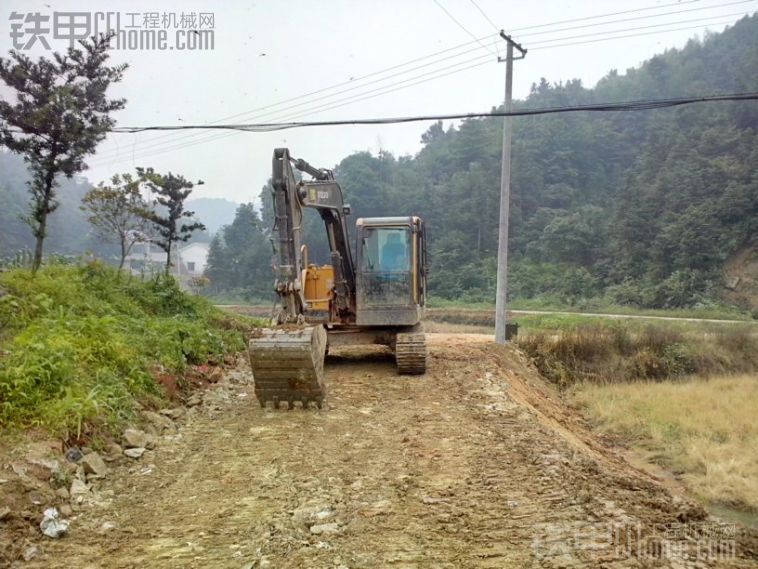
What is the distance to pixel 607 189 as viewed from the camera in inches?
1998

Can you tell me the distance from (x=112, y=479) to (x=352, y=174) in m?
53.2

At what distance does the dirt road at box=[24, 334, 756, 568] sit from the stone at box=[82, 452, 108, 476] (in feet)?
0.33

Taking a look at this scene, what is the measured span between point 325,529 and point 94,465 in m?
2.29

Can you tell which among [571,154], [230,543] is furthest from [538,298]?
[230,543]

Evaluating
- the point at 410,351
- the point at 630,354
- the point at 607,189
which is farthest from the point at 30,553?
the point at 607,189

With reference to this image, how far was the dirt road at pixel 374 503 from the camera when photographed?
3.75 m

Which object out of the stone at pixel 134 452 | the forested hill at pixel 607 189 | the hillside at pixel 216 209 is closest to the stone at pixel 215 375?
the stone at pixel 134 452

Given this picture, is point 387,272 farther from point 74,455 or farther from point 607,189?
point 607,189

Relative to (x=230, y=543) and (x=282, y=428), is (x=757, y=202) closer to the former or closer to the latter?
(x=282, y=428)

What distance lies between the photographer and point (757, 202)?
32781mm

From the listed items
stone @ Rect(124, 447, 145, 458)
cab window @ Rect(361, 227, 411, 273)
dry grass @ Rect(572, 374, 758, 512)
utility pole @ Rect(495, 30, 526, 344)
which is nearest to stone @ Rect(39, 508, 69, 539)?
stone @ Rect(124, 447, 145, 458)

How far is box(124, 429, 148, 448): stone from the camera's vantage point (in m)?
5.79

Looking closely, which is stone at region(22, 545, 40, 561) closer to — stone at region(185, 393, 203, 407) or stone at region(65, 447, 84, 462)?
stone at region(65, 447, 84, 462)

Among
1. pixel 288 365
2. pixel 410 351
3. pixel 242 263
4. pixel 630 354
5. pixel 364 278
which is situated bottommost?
pixel 630 354
